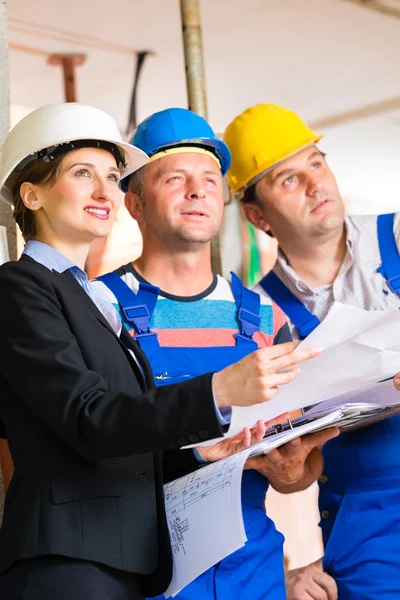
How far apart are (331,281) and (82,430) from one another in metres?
1.61

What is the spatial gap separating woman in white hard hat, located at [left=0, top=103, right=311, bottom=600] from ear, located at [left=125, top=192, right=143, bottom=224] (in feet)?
3.18

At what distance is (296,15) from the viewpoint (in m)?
6.57

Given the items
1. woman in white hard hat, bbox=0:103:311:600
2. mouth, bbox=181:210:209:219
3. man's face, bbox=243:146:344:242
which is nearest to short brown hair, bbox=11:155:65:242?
woman in white hard hat, bbox=0:103:311:600

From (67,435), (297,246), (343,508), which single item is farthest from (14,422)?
(297,246)

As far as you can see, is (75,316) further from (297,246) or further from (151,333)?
(297,246)

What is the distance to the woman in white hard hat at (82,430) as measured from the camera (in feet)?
4.54

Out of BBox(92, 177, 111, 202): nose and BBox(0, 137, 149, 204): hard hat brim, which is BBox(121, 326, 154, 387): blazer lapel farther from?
BBox(0, 137, 149, 204): hard hat brim

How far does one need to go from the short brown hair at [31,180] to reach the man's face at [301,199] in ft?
4.09

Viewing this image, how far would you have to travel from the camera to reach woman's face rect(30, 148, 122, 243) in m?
1.79

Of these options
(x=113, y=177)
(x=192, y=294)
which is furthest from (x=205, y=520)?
(x=192, y=294)

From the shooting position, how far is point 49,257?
172cm

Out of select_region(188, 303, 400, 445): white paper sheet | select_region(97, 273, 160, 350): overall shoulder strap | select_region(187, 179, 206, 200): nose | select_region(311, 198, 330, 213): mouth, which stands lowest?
select_region(188, 303, 400, 445): white paper sheet

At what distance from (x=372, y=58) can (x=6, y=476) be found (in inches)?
235

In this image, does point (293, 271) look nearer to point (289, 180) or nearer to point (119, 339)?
point (289, 180)
